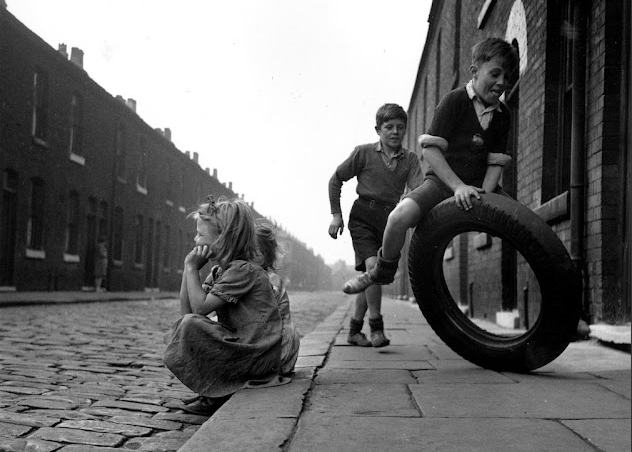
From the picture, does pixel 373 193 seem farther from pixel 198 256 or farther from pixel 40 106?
pixel 40 106

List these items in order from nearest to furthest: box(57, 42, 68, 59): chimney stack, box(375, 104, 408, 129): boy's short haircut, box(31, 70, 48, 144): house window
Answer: box(375, 104, 408, 129): boy's short haircut
box(31, 70, 48, 144): house window
box(57, 42, 68, 59): chimney stack

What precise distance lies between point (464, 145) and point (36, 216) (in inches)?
676

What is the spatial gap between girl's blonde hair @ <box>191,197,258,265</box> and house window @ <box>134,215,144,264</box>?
80.0ft

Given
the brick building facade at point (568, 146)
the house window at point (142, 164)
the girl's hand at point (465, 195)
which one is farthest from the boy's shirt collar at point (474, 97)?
the house window at point (142, 164)

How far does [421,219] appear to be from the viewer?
3.60 m

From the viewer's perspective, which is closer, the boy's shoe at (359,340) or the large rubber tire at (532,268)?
the large rubber tire at (532,268)

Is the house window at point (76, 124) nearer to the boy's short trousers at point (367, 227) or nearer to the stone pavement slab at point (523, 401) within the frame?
the boy's short trousers at point (367, 227)

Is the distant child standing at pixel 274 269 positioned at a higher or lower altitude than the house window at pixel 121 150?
lower

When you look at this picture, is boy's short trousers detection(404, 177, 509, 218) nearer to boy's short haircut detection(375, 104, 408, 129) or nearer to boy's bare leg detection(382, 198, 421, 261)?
boy's bare leg detection(382, 198, 421, 261)

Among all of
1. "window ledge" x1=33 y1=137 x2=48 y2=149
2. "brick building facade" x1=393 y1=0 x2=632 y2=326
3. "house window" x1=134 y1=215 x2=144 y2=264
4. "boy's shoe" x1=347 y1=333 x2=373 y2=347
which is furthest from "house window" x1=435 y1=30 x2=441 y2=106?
"house window" x1=134 y1=215 x2=144 y2=264

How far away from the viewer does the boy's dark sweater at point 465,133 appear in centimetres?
351

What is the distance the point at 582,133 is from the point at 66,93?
59.7 ft

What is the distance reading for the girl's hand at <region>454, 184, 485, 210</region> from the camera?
3.30 meters

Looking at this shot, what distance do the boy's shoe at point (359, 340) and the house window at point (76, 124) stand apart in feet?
58.7
